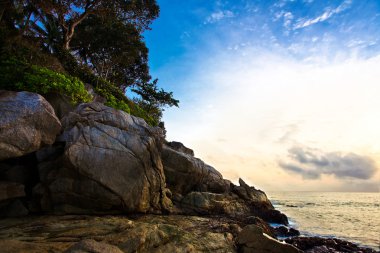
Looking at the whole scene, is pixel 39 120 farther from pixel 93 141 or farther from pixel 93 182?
pixel 93 182

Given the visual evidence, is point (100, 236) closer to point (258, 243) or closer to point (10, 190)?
point (10, 190)

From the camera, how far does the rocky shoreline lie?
898cm

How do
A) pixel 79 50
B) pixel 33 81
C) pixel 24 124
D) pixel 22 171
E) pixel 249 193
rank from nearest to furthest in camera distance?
pixel 24 124, pixel 22 171, pixel 33 81, pixel 249 193, pixel 79 50

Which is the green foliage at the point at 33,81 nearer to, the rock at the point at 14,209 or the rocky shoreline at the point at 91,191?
the rocky shoreline at the point at 91,191

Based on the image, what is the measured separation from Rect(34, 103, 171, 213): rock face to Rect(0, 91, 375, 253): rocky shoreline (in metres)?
0.04

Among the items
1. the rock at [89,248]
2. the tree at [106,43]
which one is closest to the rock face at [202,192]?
the rock at [89,248]

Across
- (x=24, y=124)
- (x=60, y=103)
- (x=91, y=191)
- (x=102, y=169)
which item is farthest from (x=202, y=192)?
(x=24, y=124)

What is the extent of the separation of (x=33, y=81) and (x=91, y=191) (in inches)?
313

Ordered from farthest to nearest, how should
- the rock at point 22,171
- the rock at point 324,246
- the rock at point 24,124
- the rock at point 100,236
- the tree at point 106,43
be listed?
the tree at point 106,43 < the rock at point 324,246 < the rock at point 22,171 < the rock at point 24,124 < the rock at point 100,236

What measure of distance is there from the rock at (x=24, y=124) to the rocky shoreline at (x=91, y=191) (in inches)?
1.3

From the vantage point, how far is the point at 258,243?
1033cm

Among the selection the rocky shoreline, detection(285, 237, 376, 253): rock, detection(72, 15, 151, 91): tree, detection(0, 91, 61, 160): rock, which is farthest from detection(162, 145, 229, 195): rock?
detection(72, 15, 151, 91): tree

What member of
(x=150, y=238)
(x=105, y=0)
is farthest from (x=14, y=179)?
(x=105, y=0)

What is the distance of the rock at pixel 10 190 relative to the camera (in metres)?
10.8
